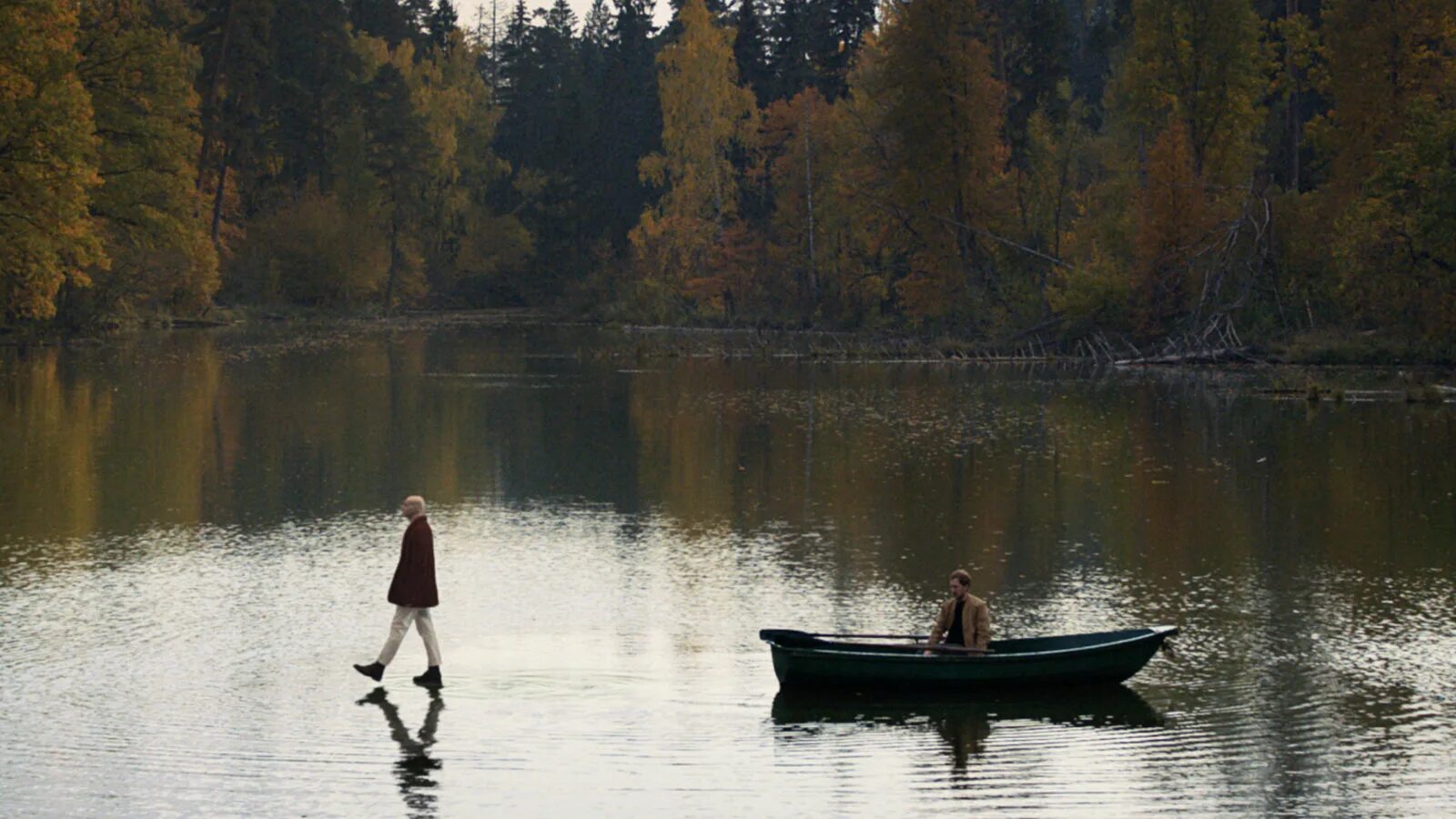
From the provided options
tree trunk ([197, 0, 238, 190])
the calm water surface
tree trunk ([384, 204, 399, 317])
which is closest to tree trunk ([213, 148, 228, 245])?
tree trunk ([197, 0, 238, 190])

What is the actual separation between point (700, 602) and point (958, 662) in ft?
19.0

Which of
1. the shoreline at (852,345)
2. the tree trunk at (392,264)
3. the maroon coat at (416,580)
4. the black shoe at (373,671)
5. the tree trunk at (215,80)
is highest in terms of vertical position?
the tree trunk at (215,80)

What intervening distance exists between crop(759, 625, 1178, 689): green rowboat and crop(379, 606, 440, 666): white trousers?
340 centimetres

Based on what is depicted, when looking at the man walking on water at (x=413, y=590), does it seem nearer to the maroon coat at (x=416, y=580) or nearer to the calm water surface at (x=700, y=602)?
the maroon coat at (x=416, y=580)

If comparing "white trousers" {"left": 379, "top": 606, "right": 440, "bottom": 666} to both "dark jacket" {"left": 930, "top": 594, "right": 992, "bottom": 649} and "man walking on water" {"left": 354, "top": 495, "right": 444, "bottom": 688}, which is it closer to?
"man walking on water" {"left": 354, "top": 495, "right": 444, "bottom": 688}

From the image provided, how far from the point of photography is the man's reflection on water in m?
13.5

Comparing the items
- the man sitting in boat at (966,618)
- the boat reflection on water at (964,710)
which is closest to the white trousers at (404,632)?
the boat reflection on water at (964,710)

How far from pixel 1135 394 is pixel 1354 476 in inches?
721

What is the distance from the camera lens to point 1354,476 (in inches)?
1296

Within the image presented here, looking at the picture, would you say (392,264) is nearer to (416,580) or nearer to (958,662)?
(416,580)

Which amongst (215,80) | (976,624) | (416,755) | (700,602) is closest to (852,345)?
(215,80)

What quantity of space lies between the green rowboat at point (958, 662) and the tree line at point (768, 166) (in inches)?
1534

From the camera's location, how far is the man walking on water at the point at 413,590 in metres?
16.9

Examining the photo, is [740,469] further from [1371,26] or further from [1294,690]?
[1371,26]
